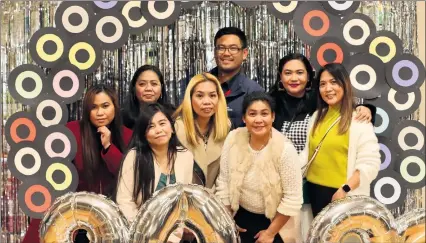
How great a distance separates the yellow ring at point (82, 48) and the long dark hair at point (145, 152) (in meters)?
0.36

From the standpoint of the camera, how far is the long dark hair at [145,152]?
11.1 feet

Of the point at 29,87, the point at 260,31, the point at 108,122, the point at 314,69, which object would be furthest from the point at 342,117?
the point at 29,87

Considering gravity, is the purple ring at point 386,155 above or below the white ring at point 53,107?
below

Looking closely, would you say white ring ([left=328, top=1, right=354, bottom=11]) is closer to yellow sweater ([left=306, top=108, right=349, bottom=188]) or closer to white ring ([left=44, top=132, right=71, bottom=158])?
yellow sweater ([left=306, top=108, right=349, bottom=188])

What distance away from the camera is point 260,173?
334 centimetres

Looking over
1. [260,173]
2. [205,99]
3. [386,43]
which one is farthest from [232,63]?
[386,43]

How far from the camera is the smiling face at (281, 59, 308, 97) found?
347 centimetres

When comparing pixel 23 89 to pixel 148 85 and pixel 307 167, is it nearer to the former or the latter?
pixel 148 85

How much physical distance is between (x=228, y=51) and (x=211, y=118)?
35 centimetres

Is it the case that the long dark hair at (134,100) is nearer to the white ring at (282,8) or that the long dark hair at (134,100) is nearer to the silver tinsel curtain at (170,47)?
the silver tinsel curtain at (170,47)

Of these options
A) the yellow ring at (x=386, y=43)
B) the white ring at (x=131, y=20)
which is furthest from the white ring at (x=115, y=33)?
the yellow ring at (x=386, y=43)

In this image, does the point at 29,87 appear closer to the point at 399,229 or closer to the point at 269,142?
the point at 269,142

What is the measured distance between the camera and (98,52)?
3.48m

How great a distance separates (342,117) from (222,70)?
65cm
